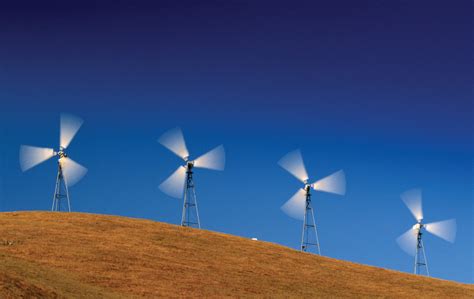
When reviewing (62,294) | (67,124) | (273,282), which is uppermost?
(67,124)

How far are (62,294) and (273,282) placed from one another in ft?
65.2

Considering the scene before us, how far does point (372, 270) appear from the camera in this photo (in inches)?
2438

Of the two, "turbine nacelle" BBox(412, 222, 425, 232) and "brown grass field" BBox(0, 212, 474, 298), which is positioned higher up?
"turbine nacelle" BBox(412, 222, 425, 232)

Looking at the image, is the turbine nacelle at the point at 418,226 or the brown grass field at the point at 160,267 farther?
the turbine nacelle at the point at 418,226

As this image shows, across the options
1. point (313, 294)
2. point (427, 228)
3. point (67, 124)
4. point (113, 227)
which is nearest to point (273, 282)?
point (313, 294)

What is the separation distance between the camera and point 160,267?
47812 millimetres

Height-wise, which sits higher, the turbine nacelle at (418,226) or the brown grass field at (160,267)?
the turbine nacelle at (418,226)

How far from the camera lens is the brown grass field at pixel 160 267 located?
40.1m

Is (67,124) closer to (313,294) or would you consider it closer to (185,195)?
(185,195)

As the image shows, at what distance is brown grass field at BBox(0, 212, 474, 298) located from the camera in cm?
4008

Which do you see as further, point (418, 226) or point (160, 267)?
point (418, 226)

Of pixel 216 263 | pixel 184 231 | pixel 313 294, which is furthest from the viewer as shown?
pixel 184 231

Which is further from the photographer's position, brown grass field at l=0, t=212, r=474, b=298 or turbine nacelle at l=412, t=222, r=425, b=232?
turbine nacelle at l=412, t=222, r=425, b=232

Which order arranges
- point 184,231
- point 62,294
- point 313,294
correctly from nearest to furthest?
point 62,294, point 313,294, point 184,231
